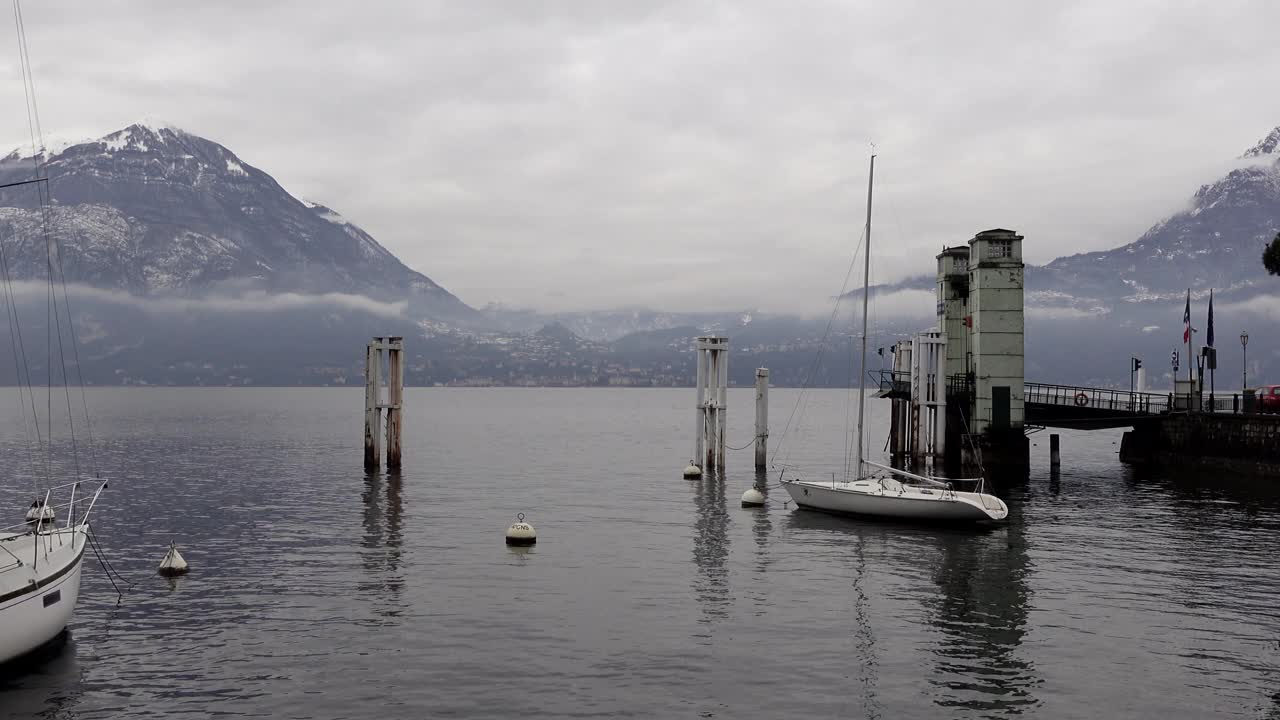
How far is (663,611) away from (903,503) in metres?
19.5

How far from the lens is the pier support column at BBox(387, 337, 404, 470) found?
6016 centimetres

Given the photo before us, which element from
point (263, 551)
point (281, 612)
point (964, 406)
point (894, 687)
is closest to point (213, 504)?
point (263, 551)

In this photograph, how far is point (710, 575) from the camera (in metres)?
34.1

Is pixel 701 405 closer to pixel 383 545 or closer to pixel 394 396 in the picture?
pixel 394 396

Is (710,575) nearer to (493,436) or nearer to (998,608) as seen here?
(998,608)

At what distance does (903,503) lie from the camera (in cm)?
4484

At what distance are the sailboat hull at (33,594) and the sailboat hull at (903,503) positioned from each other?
31800 mm

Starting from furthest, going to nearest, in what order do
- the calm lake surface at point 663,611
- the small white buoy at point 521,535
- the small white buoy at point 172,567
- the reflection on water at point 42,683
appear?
the small white buoy at point 521,535
the small white buoy at point 172,567
the calm lake surface at point 663,611
the reflection on water at point 42,683

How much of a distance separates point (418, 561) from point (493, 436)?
88861 millimetres

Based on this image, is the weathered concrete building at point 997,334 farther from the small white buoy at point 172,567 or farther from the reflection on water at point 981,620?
the small white buoy at point 172,567

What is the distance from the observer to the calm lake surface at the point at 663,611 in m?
21.2

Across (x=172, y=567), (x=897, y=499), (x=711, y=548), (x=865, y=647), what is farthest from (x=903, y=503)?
(x=172, y=567)

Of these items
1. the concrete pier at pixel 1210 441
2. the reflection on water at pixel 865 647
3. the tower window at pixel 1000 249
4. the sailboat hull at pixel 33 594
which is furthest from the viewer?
the tower window at pixel 1000 249

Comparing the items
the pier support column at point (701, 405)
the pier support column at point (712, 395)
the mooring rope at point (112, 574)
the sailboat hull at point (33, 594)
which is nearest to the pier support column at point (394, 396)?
the pier support column at point (701, 405)
